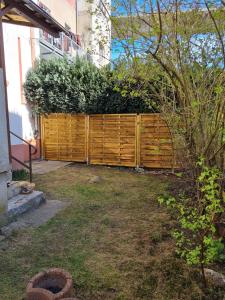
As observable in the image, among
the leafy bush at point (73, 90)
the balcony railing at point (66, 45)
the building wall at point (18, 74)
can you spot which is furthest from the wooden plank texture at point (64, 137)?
the balcony railing at point (66, 45)

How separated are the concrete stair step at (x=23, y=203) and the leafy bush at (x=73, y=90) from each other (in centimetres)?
522

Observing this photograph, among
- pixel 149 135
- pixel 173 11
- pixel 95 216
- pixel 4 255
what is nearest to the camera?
pixel 173 11

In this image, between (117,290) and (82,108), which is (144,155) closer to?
(82,108)

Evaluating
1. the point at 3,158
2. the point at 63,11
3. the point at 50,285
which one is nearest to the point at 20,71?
the point at 63,11

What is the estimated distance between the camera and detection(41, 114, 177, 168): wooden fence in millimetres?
9531

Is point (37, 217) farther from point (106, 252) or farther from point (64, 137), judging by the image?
point (64, 137)

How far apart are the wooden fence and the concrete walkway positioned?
0.38 m

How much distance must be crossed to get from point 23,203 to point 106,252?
6.92ft

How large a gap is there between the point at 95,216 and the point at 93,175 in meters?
3.55

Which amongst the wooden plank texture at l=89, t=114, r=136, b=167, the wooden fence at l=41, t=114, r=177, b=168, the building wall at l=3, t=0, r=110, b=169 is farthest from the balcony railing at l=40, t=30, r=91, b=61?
the wooden plank texture at l=89, t=114, r=136, b=167

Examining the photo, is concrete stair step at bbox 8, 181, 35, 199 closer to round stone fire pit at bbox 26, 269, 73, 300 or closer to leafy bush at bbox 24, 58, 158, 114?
round stone fire pit at bbox 26, 269, 73, 300

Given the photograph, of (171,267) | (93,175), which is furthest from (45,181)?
(171,267)

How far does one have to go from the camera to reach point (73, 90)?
34.3ft

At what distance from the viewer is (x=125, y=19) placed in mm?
4012
